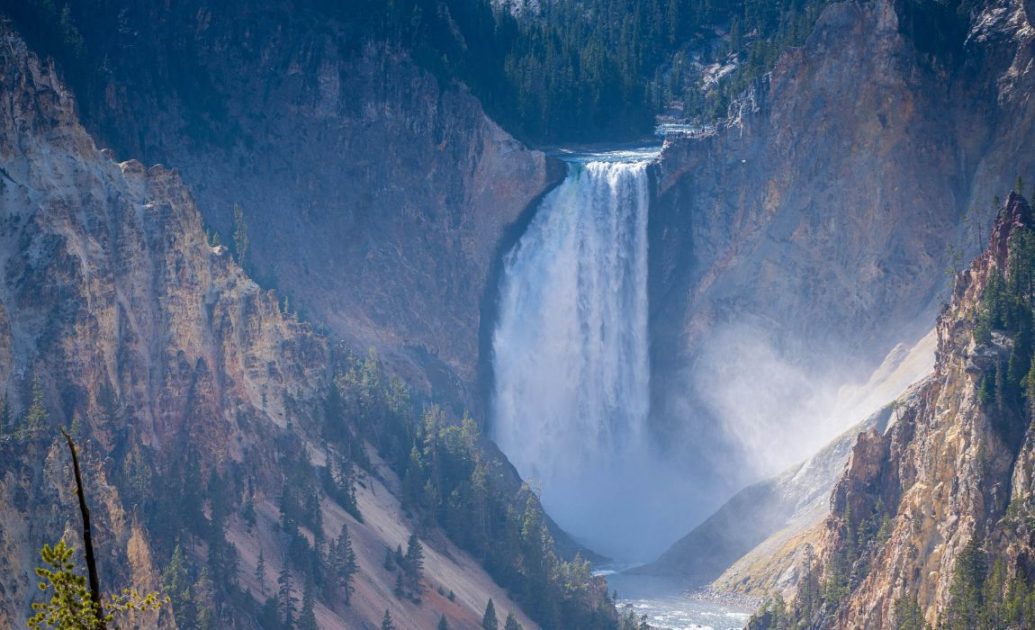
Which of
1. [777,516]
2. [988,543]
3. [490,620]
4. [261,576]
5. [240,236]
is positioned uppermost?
[240,236]

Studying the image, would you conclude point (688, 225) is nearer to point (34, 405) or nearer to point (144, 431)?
point (144, 431)

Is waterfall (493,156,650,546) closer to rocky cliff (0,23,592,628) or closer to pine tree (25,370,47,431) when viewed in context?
rocky cliff (0,23,592,628)

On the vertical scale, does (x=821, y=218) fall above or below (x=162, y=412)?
above

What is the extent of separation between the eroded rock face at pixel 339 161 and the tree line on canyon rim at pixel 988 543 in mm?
51247

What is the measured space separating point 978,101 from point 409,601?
62807mm

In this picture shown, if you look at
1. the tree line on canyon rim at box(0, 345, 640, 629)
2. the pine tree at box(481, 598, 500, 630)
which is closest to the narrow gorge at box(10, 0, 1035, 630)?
the tree line on canyon rim at box(0, 345, 640, 629)

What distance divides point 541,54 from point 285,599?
93519 mm

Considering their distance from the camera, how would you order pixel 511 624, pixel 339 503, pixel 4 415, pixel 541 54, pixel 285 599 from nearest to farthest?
A: pixel 4 415
pixel 285 599
pixel 511 624
pixel 339 503
pixel 541 54

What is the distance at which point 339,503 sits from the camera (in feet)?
384

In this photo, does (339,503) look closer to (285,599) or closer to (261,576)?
(261,576)

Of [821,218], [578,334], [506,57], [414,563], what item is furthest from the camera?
[506,57]

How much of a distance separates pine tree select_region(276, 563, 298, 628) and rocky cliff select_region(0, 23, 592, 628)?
0.30 metres

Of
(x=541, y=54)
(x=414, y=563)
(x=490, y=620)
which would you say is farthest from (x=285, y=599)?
(x=541, y=54)

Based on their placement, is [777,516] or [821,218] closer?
[777,516]
